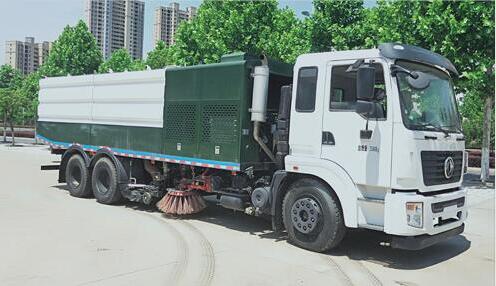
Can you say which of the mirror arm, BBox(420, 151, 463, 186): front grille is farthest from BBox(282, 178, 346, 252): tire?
the mirror arm

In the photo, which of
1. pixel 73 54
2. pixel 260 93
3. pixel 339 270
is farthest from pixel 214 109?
pixel 73 54

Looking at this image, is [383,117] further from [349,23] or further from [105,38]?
[105,38]

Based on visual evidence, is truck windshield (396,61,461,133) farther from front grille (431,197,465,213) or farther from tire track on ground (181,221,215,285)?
tire track on ground (181,221,215,285)

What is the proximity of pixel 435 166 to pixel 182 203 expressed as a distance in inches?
181

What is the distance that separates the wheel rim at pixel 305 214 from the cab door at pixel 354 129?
27.0 inches

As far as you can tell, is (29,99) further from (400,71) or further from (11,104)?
(400,71)

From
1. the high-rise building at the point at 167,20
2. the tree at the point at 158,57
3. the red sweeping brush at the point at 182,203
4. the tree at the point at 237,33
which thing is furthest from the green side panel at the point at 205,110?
the high-rise building at the point at 167,20

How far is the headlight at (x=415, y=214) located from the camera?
5.98 meters

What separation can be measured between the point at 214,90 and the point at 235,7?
14.1 meters

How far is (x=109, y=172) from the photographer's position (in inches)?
407

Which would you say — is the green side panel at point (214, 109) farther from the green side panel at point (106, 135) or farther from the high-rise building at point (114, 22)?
the high-rise building at point (114, 22)

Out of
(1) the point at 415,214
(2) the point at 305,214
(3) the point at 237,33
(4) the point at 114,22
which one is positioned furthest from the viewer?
(4) the point at 114,22

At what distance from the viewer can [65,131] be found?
38.8 ft

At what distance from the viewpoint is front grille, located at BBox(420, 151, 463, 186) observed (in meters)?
6.22
